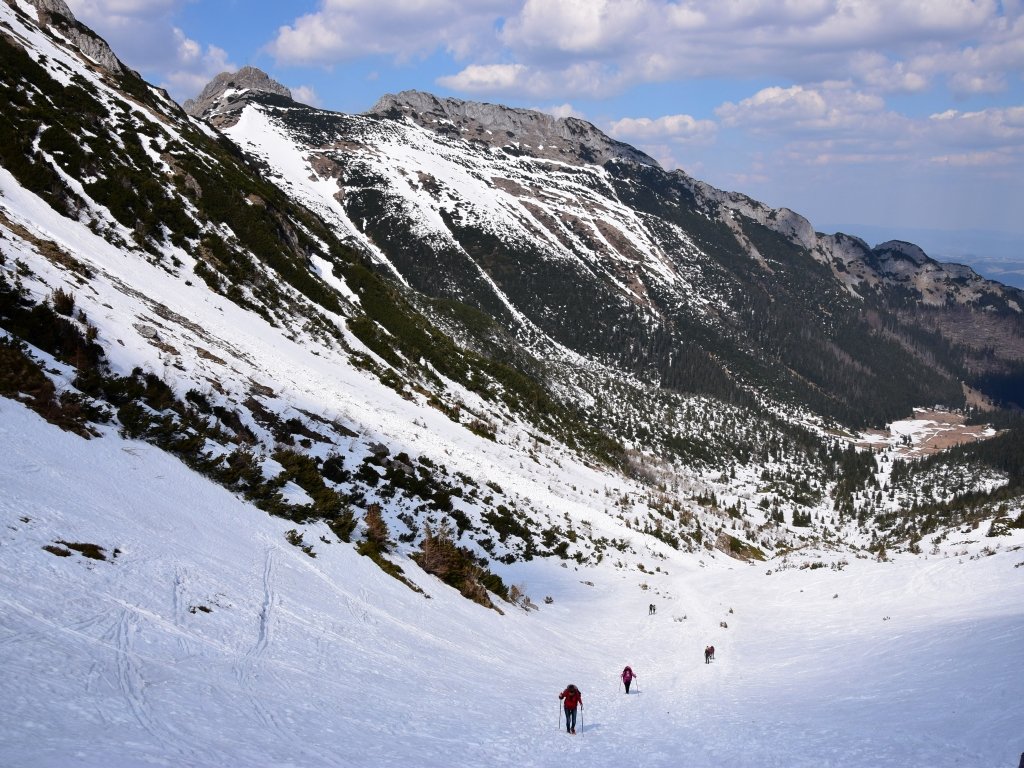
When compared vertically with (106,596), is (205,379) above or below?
above

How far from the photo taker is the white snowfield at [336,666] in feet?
A: 21.0

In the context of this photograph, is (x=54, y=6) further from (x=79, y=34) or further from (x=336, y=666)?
(x=336, y=666)

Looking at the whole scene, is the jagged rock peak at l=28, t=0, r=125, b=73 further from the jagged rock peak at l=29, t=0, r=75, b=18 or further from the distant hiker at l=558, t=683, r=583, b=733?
the distant hiker at l=558, t=683, r=583, b=733

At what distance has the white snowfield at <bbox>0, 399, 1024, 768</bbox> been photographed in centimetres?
641

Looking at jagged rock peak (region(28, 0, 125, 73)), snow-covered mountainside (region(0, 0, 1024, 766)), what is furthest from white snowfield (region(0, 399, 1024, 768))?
jagged rock peak (region(28, 0, 125, 73))

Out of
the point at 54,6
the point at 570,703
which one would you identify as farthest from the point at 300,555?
the point at 54,6

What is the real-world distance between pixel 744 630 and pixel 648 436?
127 metres

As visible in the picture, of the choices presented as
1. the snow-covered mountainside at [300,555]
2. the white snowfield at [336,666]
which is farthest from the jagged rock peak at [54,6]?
the white snowfield at [336,666]

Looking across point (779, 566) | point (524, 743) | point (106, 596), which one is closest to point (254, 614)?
point (106, 596)

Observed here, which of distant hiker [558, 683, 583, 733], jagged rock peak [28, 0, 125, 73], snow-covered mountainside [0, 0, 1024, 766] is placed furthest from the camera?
jagged rock peak [28, 0, 125, 73]

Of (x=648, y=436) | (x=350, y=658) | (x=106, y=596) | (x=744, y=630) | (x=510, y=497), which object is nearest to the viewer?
(x=106, y=596)

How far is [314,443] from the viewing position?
73.3 feet

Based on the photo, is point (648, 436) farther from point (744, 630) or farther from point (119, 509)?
point (119, 509)

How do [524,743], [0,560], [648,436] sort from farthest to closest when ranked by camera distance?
[648,436] < [524,743] < [0,560]
